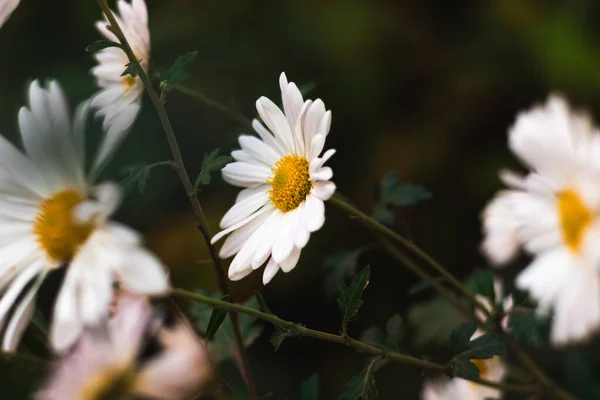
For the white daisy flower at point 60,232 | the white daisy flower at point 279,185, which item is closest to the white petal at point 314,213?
the white daisy flower at point 279,185

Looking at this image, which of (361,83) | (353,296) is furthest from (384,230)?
(361,83)

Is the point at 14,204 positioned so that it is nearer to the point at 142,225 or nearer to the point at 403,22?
the point at 142,225

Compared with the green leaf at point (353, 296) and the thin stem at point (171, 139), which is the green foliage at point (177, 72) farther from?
the green leaf at point (353, 296)

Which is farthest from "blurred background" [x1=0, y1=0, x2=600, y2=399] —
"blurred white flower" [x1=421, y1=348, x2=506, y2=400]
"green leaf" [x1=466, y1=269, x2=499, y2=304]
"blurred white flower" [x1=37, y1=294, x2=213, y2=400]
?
"blurred white flower" [x1=37, y1=294, x2=213, y2=400]

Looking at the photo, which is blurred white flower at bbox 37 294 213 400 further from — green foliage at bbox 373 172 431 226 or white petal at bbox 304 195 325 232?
green foliage at bbox 373 172 431 226

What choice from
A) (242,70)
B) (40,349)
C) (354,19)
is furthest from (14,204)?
(354,19)

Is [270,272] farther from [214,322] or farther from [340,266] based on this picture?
[340,266]
